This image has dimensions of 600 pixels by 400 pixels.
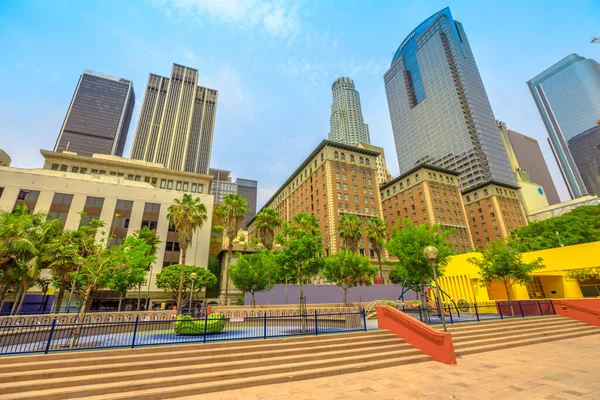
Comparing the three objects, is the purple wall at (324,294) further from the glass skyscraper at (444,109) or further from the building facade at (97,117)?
the building facade at (97,117)

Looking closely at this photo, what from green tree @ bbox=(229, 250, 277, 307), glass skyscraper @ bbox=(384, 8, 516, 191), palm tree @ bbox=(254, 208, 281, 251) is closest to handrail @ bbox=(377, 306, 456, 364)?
green tree @ bbox=(229, 250, 277, 307)

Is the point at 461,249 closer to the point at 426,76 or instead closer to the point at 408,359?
the point at 408,359

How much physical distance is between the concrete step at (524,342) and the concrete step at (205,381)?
12.7 ft

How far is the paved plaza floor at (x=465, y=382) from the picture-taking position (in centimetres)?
741

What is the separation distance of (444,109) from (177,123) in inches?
5531

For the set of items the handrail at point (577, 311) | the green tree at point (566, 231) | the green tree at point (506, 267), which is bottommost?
the handrail at point (577, 311)

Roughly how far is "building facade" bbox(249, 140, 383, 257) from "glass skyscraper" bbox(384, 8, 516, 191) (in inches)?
2452

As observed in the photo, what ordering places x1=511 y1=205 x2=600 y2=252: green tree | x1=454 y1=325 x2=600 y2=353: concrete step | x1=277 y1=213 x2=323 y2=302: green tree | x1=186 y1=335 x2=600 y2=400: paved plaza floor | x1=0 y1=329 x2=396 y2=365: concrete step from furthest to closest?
x1=511 y1=205 x2=600 y2=252: green tree < x1=277 y1=213 x2=323 y2=302: green tree < x1=454 y1=325 x2=600 y2=353: concrete step < x1=0 y1=329 x2=396 y2=365: concrete step < x1=186 y1=335 x2=600 y2=400: paved plaza floor

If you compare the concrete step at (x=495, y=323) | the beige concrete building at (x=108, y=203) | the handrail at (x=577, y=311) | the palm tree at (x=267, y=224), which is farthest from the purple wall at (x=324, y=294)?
the concrete step at (x=495, y=323)

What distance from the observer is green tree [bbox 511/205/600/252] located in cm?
4178

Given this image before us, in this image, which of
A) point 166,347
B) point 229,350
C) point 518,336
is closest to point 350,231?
point 518,336

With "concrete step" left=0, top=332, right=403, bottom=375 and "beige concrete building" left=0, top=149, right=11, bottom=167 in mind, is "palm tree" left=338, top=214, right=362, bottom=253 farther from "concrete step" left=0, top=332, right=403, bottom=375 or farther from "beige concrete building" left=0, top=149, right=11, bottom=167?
"beige concrete building" left=0, top=149, right=11, bottom=167

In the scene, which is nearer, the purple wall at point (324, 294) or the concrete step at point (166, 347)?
→ the concrete step at point (166, 347)

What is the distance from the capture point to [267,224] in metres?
41.9
